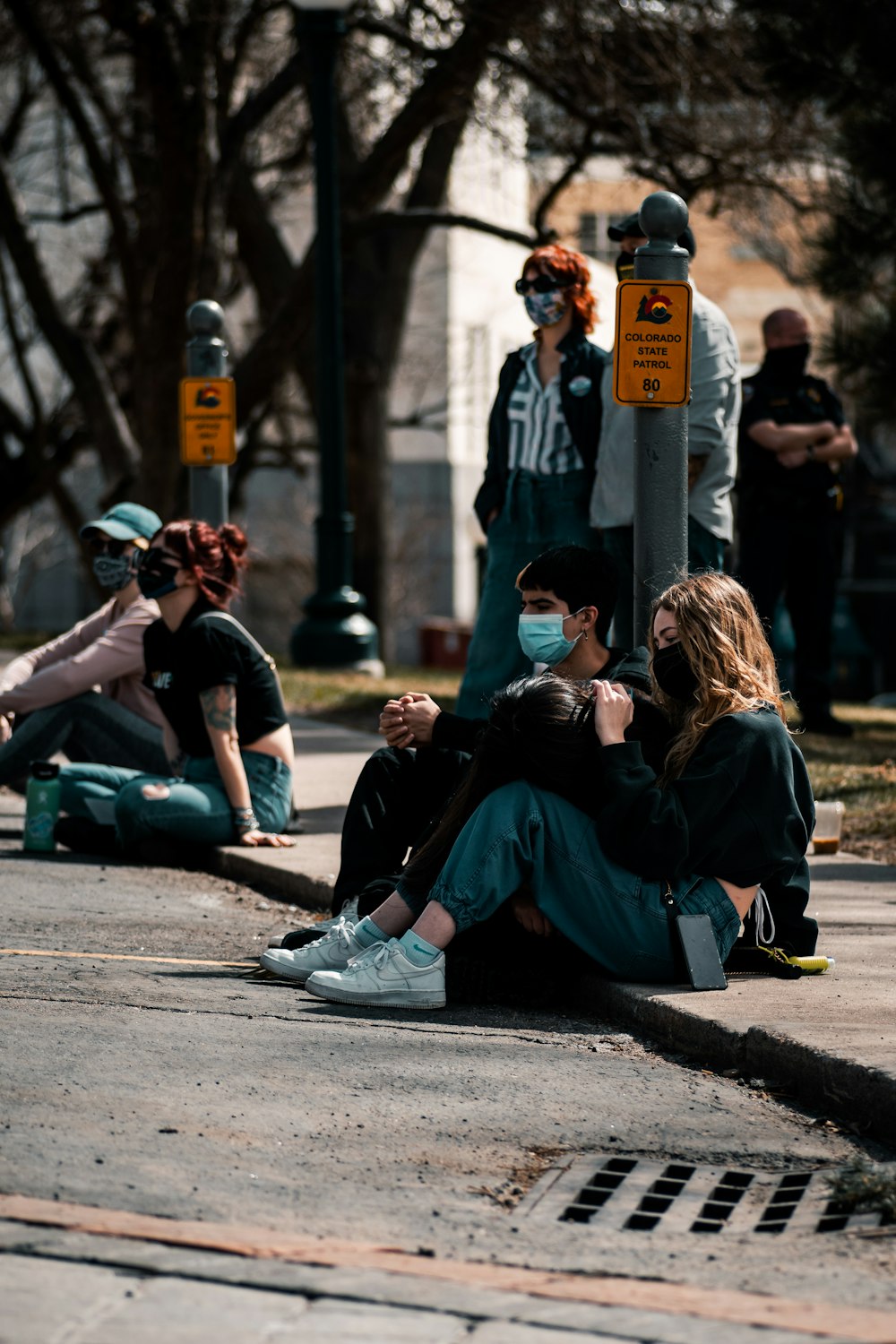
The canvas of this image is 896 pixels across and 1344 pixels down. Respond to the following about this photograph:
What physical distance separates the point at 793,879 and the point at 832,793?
11.4 feet

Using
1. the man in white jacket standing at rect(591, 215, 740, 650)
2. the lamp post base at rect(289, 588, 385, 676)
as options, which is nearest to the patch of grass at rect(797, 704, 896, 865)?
the man in white jacket standing at rect(591, 215, 740, 650)

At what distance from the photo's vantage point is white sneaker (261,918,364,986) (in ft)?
17.9

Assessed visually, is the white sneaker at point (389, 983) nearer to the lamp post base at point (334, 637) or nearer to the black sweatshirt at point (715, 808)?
the black sweatshirt at point (715, 808)

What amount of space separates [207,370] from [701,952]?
5.98m

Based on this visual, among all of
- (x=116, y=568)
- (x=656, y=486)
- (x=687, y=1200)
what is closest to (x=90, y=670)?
(x=116, y=568)

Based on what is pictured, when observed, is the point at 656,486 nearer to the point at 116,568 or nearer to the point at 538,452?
the point at 538,452

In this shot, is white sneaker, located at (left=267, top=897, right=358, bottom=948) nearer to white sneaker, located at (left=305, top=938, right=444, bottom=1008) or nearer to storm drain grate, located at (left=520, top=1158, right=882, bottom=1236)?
white sneaker, located at (left=305, top=938, right=444, bottom=1008)

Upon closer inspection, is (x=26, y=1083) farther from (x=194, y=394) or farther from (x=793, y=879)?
(x=194, y=394)

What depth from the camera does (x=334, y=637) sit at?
49.3 ft

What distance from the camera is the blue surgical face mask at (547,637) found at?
19.0 ft

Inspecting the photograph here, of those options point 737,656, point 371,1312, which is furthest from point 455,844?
point 371,1312

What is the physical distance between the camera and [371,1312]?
120 inches

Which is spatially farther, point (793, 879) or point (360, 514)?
point (360, 514)

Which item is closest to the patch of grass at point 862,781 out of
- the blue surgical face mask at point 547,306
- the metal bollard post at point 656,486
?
the metal bollard post at point 656,486
